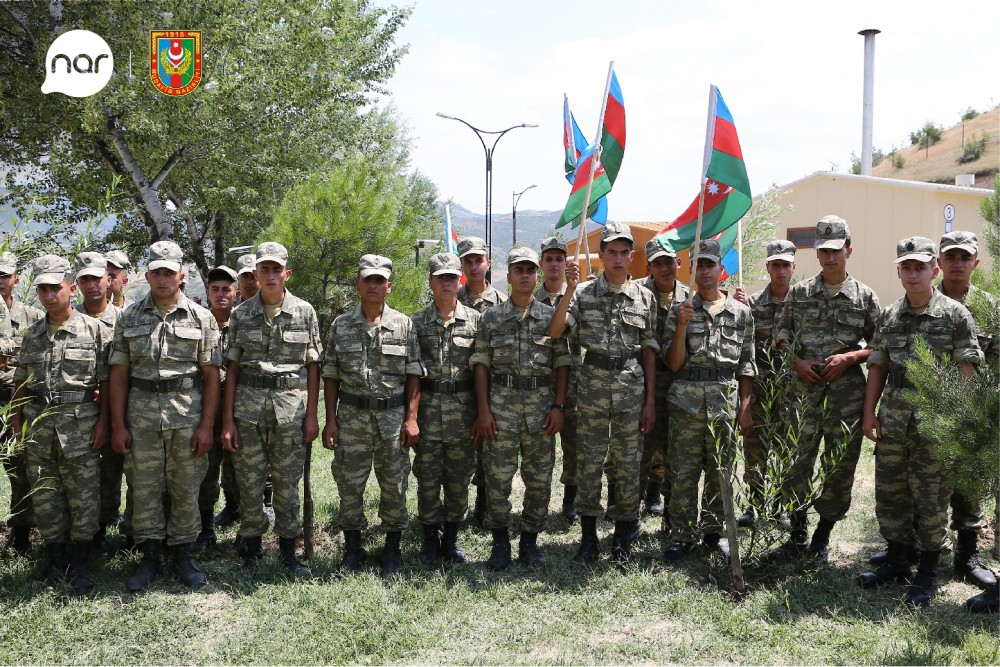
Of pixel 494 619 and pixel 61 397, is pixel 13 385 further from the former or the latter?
pixel 494 619

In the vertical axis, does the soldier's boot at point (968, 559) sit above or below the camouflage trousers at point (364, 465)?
below

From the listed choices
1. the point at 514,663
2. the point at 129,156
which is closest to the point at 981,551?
the point at 514,663

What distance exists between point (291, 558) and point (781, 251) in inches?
160

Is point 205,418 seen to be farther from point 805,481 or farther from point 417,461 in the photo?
point 805,481

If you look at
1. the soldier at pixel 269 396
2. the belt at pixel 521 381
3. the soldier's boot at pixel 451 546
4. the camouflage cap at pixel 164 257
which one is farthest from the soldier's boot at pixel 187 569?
the belt at pixel 521 381

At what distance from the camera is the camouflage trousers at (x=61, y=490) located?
455 cm

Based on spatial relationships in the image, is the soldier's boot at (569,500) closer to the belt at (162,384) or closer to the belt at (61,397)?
the belt at (162,384)

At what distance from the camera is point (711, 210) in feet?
16.9

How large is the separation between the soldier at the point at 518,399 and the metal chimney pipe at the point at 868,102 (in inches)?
887

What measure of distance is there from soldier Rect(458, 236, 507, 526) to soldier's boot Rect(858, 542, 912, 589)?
2529 millimetres

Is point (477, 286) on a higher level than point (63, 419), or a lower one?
higher

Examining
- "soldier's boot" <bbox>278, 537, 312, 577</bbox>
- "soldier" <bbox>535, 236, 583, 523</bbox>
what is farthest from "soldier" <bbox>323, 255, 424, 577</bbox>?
"soldier" <bbox>535, 236, 583, 523</bbox>

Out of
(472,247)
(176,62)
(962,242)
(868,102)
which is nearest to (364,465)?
(472,247)

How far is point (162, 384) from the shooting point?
4.58 metres
